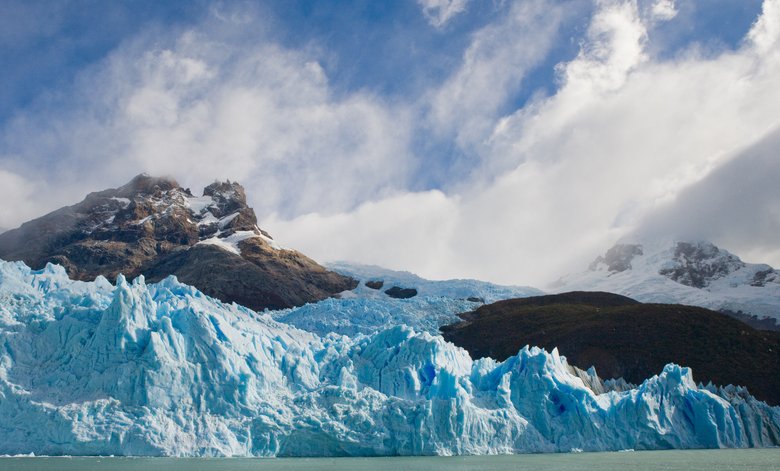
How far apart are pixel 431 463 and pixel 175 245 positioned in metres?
89.9

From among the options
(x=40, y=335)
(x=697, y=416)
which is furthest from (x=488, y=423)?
(x=40, y=335)

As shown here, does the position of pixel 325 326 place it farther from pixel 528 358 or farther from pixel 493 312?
pixel 528 358

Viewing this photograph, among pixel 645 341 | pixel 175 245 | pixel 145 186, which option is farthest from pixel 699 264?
pixel 145 186

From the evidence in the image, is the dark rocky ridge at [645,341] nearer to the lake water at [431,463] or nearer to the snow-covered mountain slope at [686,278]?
the lake water at [431,463]

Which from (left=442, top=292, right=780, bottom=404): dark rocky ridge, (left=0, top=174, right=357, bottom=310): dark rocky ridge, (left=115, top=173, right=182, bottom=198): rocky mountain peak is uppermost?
(left=115, top=173, right=182, bottom=198): rocky mountain peak

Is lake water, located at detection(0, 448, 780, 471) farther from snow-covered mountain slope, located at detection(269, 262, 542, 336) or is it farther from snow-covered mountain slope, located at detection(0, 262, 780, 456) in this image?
snow-covered mountain slope, located at detection(269, 262, 542, 336)

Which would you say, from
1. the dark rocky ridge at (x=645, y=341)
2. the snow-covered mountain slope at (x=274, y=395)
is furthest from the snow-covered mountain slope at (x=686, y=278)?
the snow-covered mountain slope at (x=274, y=395)

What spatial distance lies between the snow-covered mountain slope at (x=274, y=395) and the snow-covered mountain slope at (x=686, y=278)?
90590mm

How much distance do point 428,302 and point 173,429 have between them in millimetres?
54019

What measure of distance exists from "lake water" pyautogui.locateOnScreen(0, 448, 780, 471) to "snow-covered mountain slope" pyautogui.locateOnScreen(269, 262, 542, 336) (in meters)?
29.8

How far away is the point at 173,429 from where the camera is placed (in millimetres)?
25344

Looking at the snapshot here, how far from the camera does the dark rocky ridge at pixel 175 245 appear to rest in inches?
3696

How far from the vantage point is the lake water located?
72.1 feet

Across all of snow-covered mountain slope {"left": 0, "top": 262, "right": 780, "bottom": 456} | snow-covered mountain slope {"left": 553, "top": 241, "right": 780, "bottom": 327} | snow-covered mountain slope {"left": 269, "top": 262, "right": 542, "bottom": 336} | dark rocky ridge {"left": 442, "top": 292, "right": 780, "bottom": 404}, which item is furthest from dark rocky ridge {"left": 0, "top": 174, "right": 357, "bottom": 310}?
snow-covered mountain slope {"left": 553, "top": 241, "right": 780, "bottom": 327}
